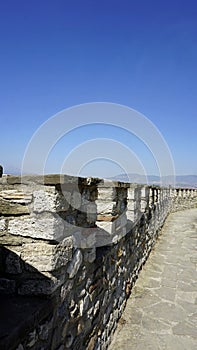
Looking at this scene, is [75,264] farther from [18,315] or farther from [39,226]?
[18,315]

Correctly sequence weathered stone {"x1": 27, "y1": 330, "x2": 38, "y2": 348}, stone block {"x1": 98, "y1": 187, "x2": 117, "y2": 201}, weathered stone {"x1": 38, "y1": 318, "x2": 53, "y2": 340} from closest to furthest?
1. weathered stone {"x1": 27, "y1": 330, "x2": 38, "y2": 348}
2. weathered stone {"x1": 38, "y1": 318, "x2": 53, "y2": 340}
3. stone block {"x1": 98, "y1": 187, "x2": 117, "y2": 201}

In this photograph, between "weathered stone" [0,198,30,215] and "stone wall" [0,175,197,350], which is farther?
"weathered stone" [0,198,30,215]

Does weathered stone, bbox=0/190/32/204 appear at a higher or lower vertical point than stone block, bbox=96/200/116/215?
higher

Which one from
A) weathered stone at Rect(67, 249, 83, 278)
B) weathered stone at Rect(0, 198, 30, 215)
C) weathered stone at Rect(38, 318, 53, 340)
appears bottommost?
weathered stone at Rect(38, 318, 53, 340)

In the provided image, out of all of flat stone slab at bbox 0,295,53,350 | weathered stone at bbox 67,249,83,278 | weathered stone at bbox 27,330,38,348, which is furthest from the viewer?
weathered stone at bbox 67,249,83,278

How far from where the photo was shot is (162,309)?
3645 mm

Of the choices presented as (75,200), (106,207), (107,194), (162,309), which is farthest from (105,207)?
(162,309)

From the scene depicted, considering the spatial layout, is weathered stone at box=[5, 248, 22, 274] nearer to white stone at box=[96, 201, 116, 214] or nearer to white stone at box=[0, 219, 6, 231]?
white stone at box=[0, 219, 6, 231]

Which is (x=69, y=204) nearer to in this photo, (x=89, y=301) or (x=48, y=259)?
(x=48, y=259)

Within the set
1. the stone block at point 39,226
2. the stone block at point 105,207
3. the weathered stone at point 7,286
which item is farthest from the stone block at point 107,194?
the weathered stone at point 7,286

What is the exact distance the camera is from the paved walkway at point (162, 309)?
2.93 metres

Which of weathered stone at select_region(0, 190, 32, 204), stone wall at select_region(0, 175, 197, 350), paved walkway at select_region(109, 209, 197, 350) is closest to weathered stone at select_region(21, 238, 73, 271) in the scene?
stone wall at select_region(0, 175, 197, 350)

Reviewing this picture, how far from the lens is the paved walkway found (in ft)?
9.60

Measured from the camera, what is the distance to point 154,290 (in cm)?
422
